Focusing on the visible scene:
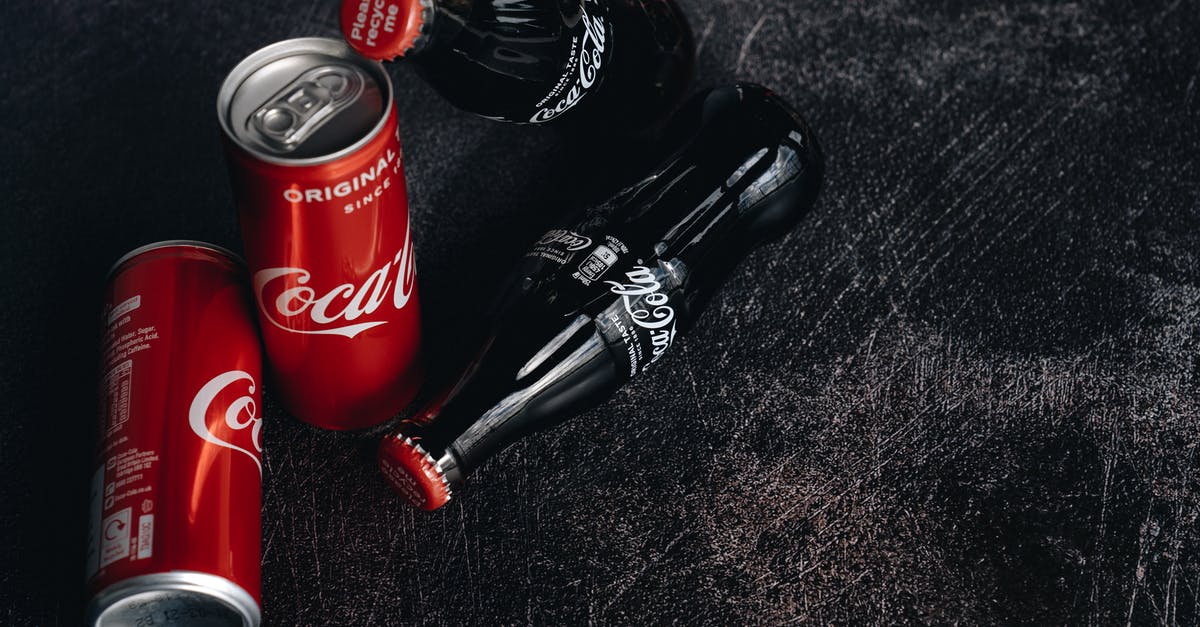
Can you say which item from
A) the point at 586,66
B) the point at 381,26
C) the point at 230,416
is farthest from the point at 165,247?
the point at 586,66

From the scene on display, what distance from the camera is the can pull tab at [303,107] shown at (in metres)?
0.64

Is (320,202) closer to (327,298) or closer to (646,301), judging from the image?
(327,298)

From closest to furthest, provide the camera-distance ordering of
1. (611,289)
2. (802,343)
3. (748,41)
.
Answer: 1. (611,289)
2. (802,343)
3. (748,41)

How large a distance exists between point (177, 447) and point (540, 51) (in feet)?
1.40

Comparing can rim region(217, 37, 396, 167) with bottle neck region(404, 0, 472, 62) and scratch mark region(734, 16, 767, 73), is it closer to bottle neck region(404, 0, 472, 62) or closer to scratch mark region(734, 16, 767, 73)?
bottle neck region(404, 0, 472, 62)

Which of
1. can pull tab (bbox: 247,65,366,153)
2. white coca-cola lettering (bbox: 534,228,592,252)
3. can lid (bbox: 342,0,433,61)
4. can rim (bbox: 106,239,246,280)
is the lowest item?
white coca-cola lettering (bbox: 534,228,592,252)

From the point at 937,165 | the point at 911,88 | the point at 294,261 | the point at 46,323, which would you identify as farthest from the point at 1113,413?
the point at 46,323

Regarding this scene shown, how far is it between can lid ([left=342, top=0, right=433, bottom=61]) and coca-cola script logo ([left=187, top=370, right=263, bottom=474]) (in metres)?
0.28

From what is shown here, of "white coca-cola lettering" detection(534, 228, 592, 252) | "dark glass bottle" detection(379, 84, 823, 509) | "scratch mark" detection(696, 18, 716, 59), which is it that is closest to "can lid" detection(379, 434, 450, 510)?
"dark glass bottle" detection(379, 84, 823, 509)

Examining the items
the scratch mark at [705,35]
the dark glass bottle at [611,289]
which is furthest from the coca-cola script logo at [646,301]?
the scratch mark at [705,35]

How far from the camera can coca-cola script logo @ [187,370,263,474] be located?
0.73 meters

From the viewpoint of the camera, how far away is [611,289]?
0.79 meters

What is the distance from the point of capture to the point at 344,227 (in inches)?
26.6

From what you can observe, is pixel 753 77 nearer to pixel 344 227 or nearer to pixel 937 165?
pixel 937 165
